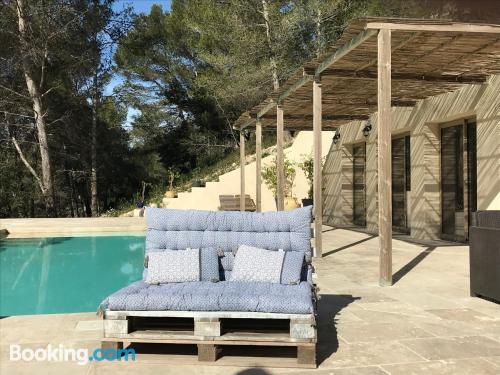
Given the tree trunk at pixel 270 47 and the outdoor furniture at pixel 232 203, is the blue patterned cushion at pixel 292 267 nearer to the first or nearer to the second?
the outdoor furniture at pixel 232 203

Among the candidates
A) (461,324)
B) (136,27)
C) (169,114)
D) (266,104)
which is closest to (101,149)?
(169,114)

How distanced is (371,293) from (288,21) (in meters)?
13.6

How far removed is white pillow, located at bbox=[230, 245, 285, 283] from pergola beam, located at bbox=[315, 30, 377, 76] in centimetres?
317

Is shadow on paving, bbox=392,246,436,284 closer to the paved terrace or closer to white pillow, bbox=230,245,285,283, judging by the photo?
the paved terrace

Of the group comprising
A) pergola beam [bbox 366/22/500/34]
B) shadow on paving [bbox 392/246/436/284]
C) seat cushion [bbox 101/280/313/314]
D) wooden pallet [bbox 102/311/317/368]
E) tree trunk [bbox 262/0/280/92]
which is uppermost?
tree trunk [bbox 262/0/280/92]

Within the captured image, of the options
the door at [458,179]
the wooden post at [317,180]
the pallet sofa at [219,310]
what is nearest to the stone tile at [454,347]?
the pallet sofa at [219,310]

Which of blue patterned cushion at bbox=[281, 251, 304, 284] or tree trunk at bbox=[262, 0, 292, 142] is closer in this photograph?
blue patterned cushion at bbox=[281, 251, 304, 284]

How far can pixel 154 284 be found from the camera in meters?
3.59

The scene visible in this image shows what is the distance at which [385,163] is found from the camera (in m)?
5.38

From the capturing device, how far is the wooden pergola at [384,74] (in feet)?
17.7

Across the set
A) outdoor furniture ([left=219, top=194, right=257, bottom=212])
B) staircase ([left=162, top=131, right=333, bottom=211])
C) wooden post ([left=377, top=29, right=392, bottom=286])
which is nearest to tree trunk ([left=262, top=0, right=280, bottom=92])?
staircase ([left=162, top=131, right=333, bottom=211])

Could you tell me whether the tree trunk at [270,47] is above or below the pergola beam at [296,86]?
above

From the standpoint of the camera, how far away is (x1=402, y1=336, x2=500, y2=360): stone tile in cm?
317

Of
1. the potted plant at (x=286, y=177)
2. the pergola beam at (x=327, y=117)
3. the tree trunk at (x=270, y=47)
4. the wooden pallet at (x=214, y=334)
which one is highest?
the tree trunk at (x=270, y=47)
